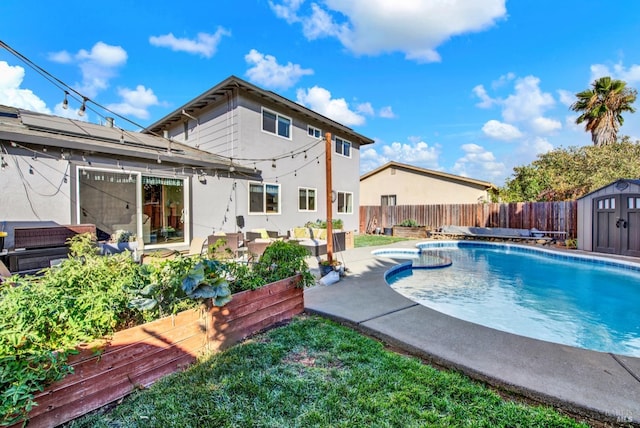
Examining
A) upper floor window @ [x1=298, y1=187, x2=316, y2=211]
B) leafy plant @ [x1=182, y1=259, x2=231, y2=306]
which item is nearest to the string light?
leafy plant @ [x1=182, y1=259, x2=231, y2=306]

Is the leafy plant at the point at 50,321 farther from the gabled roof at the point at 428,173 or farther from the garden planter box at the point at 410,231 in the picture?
the gabled roof at the point at 428,173

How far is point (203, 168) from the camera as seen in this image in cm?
905

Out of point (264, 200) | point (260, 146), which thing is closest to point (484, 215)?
point (264, 200)

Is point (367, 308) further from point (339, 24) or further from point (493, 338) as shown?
point (339, 24)

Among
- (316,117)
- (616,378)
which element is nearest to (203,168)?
(316,117)

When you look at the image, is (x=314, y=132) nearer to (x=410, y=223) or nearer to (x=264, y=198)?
(x=264, y=198)

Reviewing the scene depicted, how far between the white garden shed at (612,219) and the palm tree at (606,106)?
43.9 ft

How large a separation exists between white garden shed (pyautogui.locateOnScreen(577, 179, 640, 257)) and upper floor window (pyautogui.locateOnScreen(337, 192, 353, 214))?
9.59m

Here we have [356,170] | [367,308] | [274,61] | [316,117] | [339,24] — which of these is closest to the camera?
[367,308]

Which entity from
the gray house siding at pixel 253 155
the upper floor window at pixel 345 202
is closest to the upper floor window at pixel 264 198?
the gray house siding at pixel 253 155

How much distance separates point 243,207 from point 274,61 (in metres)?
8.30

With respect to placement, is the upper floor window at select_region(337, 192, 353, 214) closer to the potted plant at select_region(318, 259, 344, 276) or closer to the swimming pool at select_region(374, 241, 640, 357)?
the swimming pool at select_region(374, 241, 640, 357)

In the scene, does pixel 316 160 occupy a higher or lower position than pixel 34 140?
higher

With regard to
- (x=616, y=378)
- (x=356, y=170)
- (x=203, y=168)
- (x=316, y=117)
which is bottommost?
(x=616, y=378)
